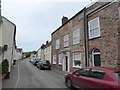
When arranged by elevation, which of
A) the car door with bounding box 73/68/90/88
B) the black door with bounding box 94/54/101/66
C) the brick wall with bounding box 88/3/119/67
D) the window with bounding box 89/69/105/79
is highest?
the brick wall with bounding box 88/3/119/67

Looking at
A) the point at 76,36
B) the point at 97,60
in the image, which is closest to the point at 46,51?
the point at 76,36

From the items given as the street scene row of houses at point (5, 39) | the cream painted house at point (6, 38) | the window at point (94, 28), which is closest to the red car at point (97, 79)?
the window at point (94, 28)

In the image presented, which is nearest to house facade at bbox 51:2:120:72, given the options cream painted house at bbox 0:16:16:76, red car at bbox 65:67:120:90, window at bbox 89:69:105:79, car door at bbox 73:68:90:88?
car door at bbox 73:68:90:88

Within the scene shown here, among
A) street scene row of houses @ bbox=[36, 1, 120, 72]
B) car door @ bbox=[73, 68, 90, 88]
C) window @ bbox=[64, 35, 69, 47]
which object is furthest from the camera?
window @ bbox=[64, 35, 69, 47]

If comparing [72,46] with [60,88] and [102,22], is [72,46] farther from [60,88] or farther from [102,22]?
[60,88]

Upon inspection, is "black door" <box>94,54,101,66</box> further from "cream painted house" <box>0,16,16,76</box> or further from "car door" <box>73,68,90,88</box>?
"cream painted house" <box>0,16,16,76</box>

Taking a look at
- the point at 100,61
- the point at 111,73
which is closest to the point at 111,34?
the point at 100,61

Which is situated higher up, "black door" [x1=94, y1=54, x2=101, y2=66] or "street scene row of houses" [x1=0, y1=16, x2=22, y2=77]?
"street scene row of houses" [x1=0, y1=16, x2=22, y2=77]

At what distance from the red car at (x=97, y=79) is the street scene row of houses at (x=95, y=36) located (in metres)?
3.57

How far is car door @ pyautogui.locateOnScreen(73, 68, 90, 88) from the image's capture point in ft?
31.6

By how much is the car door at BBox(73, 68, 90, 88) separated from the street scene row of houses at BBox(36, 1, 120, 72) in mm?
3384

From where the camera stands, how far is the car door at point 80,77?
962 centimetres

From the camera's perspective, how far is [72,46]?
67.2 feet

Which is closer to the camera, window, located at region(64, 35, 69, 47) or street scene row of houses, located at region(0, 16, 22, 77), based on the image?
street scene row of houses, located at region(0, 16, 22, 77)
